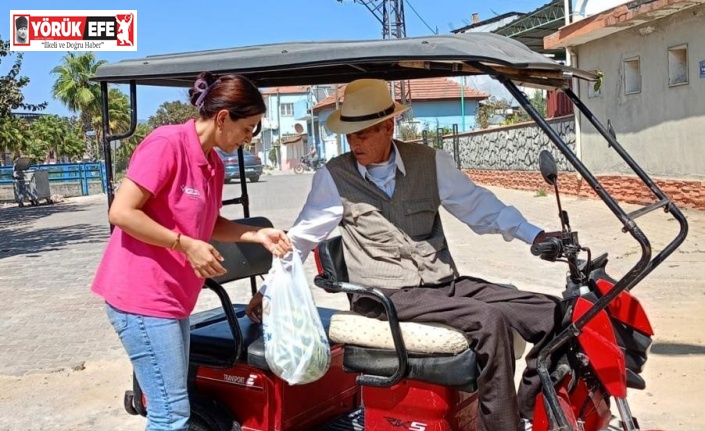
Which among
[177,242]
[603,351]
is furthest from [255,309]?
[603,351]

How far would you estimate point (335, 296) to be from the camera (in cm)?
760

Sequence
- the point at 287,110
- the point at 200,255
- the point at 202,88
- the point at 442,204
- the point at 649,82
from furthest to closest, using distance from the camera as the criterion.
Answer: the point at 287,110
the point at 649,82
the point at 442,204
the point at 202,88
the point at 200,255

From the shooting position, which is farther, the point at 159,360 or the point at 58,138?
the point at 58,138

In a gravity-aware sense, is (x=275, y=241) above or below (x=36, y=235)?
above

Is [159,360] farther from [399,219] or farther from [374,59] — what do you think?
[374,59]

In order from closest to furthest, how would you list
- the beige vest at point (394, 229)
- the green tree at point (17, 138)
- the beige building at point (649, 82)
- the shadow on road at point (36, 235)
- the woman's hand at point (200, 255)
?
the woman's hand at point (200, 255)
the beige vest at point (394, 229)
the beige building at point (649, 82)
the shadow on road at point (36, 235)
the green tree at point (17, 138)

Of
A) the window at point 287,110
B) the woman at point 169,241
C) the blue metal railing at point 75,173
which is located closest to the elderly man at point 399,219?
the woman at point 169,241

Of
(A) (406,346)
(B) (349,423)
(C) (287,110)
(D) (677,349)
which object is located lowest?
(D) (677,349)

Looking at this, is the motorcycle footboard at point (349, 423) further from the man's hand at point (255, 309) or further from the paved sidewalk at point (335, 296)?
the paved sidewalk at point (335, 296)

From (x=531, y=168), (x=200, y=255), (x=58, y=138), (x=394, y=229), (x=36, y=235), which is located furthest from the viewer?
(x=58, y=138)

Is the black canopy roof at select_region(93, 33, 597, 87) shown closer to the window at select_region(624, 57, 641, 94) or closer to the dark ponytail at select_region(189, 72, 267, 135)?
the dark ponytail at select_region(189, 72, 267, 135)

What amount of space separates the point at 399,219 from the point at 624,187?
37.6 feet

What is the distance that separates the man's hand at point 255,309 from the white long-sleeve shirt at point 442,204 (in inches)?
14.1

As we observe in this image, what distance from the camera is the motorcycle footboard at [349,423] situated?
3568 mm
